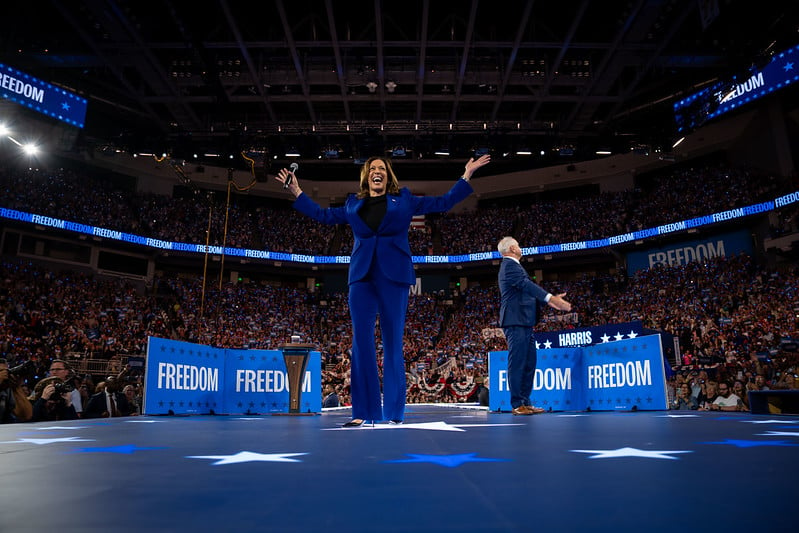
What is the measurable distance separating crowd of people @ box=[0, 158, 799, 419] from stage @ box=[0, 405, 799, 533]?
9529 millimetres

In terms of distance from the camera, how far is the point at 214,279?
1114 inches

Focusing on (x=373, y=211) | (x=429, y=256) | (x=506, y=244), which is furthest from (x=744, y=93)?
(x=373, y=211)

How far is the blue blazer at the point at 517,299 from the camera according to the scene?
4.91 meters

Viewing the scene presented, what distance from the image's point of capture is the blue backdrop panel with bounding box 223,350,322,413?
6.63m

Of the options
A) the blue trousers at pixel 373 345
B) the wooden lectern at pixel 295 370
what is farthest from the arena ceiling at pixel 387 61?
the blue trousers at pixel 373 345

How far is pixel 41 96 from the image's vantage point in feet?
49.5

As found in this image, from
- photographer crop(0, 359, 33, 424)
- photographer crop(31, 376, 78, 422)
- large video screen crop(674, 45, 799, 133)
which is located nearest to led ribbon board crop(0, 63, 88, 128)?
photographer crop(31, 376, 78, 422)

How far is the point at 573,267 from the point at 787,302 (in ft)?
42.2

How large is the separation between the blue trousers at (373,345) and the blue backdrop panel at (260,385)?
3442 millimetres

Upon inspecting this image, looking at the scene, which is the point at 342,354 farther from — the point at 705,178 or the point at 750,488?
the point at 750,488

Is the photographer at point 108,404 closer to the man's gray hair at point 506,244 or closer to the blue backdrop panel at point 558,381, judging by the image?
the blue backdrop panel at point 558,381

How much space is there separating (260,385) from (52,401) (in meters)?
2.54

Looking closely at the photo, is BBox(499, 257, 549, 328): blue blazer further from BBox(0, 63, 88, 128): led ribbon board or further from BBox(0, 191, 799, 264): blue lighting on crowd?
BBox(0, 191, 799, 264): blue lighting on crowd

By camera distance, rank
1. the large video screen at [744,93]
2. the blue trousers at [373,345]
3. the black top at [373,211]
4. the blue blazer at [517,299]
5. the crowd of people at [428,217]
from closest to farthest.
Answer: the blue trousers at [373,345] < the black top at [373,211] < the blue blazer at [517,299] < the large video screen at [744,93] < the crowd of people at [428,217]
